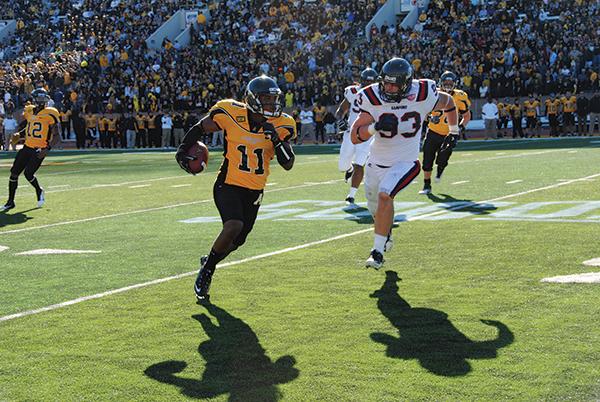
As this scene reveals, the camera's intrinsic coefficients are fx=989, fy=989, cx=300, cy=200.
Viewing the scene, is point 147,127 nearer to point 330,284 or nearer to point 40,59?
point 40,59

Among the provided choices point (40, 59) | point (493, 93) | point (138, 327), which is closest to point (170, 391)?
point (138, 327)

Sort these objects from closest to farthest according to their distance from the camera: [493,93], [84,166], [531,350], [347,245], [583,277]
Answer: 1. [531,350]
2. [583,277]
3. [347,245]
4. [84,166]
5. [493,93]

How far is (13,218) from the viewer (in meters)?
13.3

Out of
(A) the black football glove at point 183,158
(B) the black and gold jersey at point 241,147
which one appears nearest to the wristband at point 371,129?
(B) the black and gold jersey at point 241,147

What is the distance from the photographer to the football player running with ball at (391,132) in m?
8.10

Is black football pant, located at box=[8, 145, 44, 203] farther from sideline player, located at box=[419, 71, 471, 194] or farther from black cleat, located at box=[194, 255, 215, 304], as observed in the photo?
black cleat, located at box=[194, 255, 215, 304]

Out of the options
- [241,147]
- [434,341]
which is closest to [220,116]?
[241,147]

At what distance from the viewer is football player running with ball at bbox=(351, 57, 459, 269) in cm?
810

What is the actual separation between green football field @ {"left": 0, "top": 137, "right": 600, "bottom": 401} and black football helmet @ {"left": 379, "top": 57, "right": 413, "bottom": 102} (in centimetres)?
145

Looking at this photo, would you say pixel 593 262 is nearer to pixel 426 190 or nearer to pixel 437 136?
pixel 426 190

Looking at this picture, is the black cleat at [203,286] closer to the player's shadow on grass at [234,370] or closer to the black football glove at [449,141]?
the player's shadow on grass at [234,370]

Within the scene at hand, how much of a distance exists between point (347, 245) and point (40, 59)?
3924 cm

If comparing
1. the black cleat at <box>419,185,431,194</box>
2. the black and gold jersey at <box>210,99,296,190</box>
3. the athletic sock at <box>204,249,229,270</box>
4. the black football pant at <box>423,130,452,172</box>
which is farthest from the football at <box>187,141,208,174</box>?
the black football pant at <box>423,130,452,172</box>

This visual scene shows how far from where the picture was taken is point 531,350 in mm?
5340
